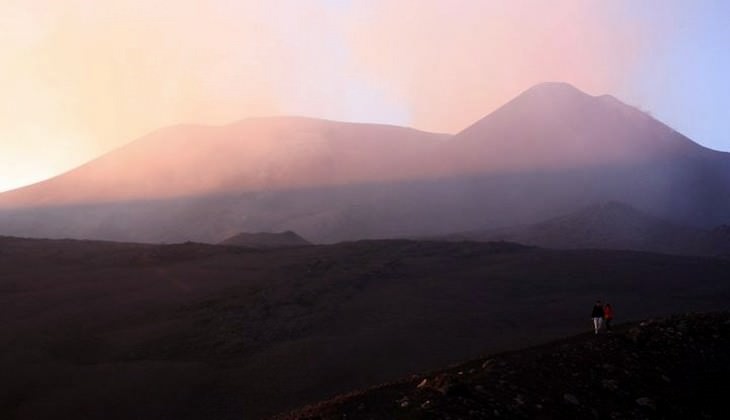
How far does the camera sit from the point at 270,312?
29.0m

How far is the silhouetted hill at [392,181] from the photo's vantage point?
285 ft

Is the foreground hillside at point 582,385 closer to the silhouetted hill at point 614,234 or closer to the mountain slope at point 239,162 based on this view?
the silhouetted hill at point 614,234

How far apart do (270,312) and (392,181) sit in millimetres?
70736

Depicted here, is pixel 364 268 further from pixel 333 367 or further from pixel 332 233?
pixel 332 233

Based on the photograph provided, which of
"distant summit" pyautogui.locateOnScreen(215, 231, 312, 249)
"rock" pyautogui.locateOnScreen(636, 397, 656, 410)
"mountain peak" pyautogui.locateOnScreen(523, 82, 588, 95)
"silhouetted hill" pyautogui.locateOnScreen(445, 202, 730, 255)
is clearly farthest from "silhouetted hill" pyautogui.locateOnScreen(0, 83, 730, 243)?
"rock" pyautogui.locateOnScreen(636, 397, 656, 410)

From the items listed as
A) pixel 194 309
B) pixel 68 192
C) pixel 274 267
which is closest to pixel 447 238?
pixel 274 267

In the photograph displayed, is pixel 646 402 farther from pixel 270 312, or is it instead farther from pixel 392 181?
pixel 392 181

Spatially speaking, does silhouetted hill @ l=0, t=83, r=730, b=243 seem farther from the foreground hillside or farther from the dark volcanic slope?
the foreground hillside

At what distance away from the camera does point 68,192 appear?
109 m

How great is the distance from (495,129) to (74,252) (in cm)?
7437

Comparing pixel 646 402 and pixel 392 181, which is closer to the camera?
pixel 646 402

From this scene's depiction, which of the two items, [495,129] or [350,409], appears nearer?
[350,409]

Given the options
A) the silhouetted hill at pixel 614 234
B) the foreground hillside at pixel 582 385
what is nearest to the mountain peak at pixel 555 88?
the silhouetted hill at pixel 614 234

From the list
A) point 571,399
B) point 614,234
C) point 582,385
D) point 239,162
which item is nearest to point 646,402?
point 582,385
